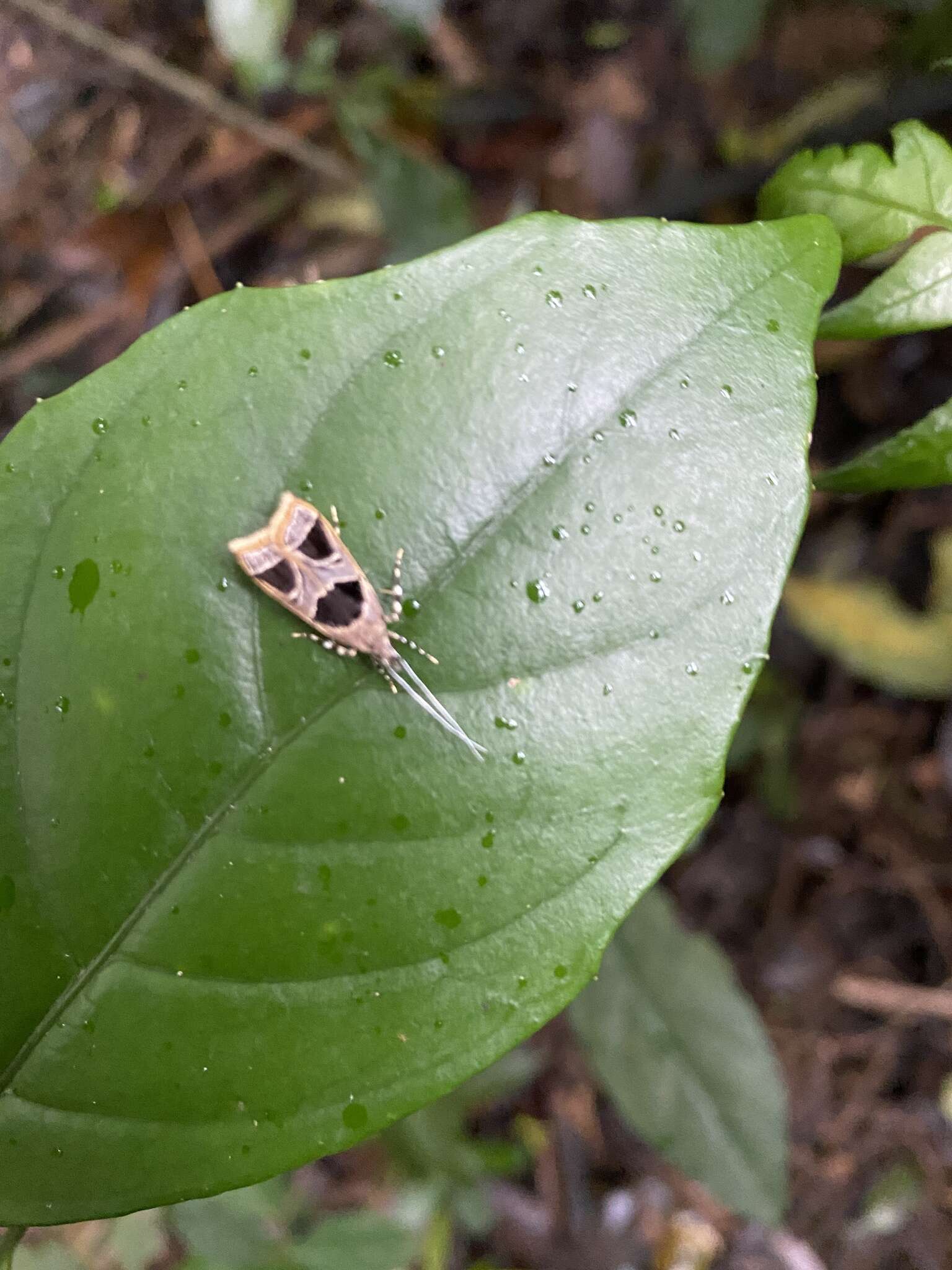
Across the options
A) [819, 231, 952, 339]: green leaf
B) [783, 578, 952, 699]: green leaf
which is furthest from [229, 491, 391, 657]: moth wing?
[783, 578, 952, 699]: green leaf

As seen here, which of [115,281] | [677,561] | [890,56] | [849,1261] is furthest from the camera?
[115,281]

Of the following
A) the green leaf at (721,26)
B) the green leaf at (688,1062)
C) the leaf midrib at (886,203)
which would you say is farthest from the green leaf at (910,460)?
the green leaf at (721,26)

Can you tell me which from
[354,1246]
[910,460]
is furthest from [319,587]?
[354,1246]

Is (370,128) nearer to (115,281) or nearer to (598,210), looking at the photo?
(598,210)

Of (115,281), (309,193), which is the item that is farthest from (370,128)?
(115,281)

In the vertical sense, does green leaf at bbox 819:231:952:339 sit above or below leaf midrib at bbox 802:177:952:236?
below

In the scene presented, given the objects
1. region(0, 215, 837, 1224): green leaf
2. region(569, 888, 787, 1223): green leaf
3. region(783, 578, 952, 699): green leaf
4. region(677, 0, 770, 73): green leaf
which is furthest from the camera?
region(783, 578, 952, 699): green leaf

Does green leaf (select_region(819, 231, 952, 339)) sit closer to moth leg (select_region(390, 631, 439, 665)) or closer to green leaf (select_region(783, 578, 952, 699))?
moth leg (select_region(390, 631, 439, 665))

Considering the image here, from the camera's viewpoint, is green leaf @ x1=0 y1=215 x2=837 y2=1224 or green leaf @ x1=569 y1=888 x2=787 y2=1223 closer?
green leaf @ x1=0 y1=215 x2=837 y2=1224
